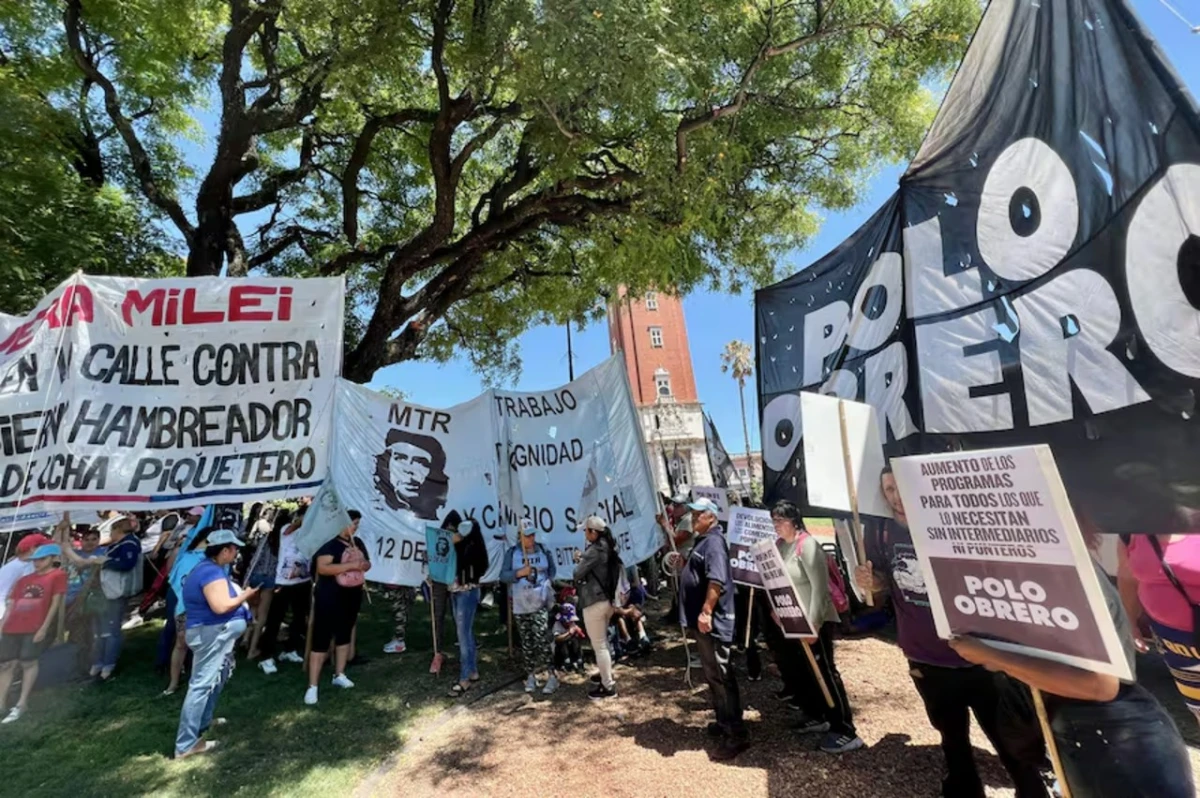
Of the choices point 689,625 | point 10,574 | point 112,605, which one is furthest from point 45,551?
point 689,625

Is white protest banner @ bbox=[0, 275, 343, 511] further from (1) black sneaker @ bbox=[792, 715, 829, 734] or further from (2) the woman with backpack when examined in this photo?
(1) black sneaker @ bbox=[792, 715, 829, 734]

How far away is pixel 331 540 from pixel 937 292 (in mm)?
6493

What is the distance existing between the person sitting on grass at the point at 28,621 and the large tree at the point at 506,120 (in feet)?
16.5

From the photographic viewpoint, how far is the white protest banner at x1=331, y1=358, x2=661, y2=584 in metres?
7.07

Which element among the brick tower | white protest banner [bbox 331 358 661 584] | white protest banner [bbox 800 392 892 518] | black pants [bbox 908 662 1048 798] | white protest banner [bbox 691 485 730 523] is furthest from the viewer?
the brick tower

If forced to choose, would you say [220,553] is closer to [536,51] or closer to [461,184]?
[536,51]

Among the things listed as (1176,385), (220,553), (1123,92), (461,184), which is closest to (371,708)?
(220,553)

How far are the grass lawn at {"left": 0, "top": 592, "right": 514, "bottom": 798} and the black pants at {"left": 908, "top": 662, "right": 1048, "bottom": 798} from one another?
449 cm

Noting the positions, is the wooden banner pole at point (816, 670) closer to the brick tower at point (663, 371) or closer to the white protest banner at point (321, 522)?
the white protest banner at point (321, 522)

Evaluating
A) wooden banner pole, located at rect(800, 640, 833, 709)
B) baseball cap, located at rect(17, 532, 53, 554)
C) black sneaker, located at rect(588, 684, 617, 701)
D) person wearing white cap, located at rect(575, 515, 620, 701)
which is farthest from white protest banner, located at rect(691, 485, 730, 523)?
baseball cap, located at rect(17, 532, 53, 554)

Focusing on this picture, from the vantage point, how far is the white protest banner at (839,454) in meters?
3.36

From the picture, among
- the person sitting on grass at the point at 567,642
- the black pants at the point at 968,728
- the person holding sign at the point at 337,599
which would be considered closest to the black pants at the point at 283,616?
the person holding sign at the point at 337,599

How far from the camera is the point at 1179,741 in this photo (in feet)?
6.86

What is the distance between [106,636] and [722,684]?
7.60 m
